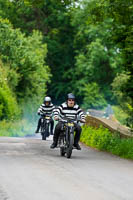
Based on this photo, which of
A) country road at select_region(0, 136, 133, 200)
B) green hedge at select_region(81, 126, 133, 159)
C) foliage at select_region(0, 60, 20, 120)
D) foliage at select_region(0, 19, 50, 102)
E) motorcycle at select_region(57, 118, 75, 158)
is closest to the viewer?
country road at select_region(0, 136, 133, 200)

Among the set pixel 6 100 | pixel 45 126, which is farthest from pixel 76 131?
pixel 6 100

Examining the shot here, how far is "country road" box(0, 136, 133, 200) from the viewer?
9.72 meters

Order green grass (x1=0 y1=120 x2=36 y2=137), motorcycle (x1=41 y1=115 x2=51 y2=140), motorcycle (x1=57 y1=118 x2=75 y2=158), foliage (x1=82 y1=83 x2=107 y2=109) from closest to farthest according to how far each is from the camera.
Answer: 1. motorcycle (x1=57 y1=118 x2=75 y2=158)
2. motorcycle (x1=41 y1=115 x2=51 y2=140)
3. green grass (x1=0 y1=120 x2=36 y2=137)
4. foliage (x1=82 y1=83 x2=107 y2=109)

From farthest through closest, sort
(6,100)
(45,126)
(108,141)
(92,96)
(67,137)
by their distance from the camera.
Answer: (92,96), (6,100), (45,126), (108,141), (67,137)

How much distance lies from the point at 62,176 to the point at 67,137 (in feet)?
15.2

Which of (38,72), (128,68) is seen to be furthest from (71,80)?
(128,68)

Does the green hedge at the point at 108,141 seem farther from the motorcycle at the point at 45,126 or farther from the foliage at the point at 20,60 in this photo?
the foliage at the point at 20,60

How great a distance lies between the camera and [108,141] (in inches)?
783

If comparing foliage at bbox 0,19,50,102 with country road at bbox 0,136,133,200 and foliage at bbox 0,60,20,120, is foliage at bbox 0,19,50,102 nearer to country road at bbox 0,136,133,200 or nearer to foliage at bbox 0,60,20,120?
foliage at bbox 0,60,20,120

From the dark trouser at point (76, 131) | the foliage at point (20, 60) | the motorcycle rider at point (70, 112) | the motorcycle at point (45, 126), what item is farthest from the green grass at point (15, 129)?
the motorcycle rider at point (70, 112)

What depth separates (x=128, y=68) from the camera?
22.3m

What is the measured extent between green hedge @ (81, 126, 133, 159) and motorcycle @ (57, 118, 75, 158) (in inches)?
73.1

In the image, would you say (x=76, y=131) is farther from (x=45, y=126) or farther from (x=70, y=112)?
(x=45, y=126)

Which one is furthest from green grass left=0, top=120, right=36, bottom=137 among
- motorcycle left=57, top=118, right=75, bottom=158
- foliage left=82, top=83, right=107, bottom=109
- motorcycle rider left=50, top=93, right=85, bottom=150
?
foliage left=82, top=83, right=107, bottom=109
